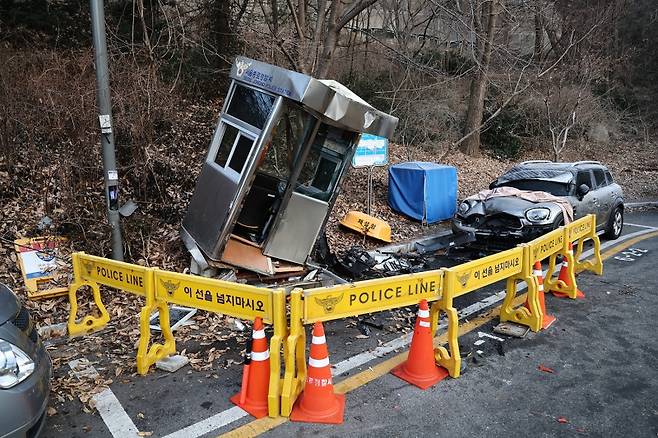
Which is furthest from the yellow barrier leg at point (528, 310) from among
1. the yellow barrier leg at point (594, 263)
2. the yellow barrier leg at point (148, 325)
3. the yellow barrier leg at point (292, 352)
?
the yellow barrier leg at point (148, 325)

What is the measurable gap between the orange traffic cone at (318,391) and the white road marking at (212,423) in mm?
450

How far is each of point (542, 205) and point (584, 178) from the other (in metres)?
2.35

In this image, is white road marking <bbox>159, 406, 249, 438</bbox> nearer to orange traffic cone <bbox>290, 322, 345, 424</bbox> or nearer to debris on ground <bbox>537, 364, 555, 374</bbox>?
orange traffic cone <bbox>290, 322, 345, 424</bbox>

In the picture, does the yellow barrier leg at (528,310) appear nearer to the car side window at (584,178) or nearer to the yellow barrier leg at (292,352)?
the yellow barrier leg at (292,352)

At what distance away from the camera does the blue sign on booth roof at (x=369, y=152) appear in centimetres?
953

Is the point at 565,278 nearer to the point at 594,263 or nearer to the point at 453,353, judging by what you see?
the point at 594,263

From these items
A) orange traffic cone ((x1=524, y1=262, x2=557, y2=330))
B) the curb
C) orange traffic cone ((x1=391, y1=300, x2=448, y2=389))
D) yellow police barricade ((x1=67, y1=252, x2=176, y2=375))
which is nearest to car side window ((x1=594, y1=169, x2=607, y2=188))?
orange traffic cone ((x1=524, y1=262, x2=557, y2=330))

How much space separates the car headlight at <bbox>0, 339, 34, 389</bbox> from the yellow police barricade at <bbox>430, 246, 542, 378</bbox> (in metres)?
3.34

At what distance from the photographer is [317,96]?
5.32 metres

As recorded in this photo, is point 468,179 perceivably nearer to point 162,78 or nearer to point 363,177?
point 363,177

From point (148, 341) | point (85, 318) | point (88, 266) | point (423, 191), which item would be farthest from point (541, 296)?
point (85, 318)

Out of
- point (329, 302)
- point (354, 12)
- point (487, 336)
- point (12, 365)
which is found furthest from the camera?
point (354, 12)

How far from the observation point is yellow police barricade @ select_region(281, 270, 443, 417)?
3.80 meters

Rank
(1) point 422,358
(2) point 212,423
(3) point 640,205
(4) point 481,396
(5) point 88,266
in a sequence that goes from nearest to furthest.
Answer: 1. (2) point 212,423
2. (4) point 481,396
3. (1) point 422,358
4. (5) point 88,266
5. (3) point 640,205
